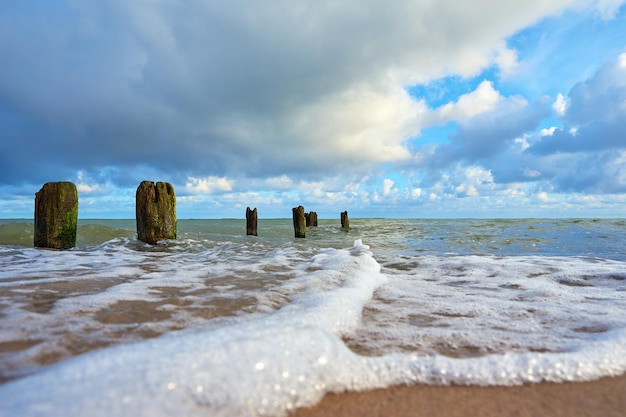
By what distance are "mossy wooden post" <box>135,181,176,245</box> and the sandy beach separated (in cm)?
792

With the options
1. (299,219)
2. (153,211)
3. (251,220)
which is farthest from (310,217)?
(153,211)

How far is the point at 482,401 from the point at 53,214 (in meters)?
8.52

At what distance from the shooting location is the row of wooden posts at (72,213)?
7289 mm

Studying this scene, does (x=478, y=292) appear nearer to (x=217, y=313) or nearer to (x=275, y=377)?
(x=217, y=313)

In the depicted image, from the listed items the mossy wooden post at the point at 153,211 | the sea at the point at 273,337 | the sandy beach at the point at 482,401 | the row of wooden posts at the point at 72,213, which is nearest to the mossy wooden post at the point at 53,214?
the row of wooden posts at the point at 72,213

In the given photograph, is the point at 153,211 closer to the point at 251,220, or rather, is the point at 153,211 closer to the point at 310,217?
the point at 251,220

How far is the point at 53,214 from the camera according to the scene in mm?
7340

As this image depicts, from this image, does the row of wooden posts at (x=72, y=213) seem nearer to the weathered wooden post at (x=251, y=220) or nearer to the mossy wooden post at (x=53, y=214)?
the mossy wooden post at (x=53, y=214)

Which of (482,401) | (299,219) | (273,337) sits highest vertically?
(299,219)

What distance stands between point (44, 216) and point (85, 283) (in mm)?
5070

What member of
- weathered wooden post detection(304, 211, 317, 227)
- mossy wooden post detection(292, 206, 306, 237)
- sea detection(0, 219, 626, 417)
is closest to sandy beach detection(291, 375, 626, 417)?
sea detection(0, 219, 626, 417)

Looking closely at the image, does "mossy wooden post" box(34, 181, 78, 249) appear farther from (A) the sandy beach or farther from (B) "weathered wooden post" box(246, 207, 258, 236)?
(A) the sandy beach

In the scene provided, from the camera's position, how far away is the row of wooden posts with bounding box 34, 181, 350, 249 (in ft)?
23.9

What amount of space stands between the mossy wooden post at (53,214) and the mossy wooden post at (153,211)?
1.35 metres
